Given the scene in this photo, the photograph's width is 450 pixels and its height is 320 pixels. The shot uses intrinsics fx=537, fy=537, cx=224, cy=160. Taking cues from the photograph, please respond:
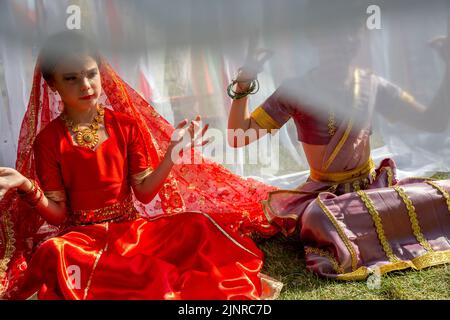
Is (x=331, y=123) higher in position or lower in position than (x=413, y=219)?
higher

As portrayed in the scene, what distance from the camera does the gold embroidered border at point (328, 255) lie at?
196 centimetres

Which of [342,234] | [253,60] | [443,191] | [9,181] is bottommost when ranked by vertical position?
[342,234]

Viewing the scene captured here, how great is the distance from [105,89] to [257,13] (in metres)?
0.69

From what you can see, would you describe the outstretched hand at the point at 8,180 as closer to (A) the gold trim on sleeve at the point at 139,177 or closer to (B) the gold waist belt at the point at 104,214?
(B) the gold waist belt at the point at 104,214

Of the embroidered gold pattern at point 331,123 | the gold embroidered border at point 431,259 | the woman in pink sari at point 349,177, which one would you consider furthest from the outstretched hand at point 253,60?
the gold embroidered border at point 431,259

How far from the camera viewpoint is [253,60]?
1.96 m

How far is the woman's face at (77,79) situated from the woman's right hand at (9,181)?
0.33 meters

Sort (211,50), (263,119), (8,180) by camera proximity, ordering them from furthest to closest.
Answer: (211,50) < (263,119) < (8,180)

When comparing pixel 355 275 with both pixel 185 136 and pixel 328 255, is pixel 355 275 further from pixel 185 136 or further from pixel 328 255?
pixel 185 136

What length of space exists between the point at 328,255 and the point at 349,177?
14.7 inches

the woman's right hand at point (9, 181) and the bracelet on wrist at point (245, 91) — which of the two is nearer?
the woman's right hand at point (9, 181)

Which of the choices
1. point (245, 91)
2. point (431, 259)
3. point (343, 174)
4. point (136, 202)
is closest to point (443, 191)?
point (431, 259)

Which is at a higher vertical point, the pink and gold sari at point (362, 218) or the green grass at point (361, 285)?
the pink and gold sari at point (362, 218)

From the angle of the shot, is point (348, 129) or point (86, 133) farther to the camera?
point (348, 129)
